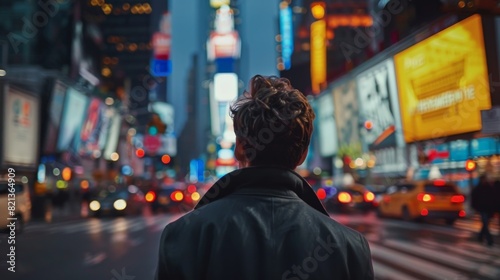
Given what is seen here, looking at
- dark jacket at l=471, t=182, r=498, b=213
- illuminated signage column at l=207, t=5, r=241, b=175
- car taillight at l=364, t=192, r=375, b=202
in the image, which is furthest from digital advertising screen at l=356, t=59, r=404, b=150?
illuminated signage column at l=207, t=5, r=241, b=175

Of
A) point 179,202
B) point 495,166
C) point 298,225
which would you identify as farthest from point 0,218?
point 495,166

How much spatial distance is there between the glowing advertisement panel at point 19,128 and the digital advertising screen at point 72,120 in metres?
20.5

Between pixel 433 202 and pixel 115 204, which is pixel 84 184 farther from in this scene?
pixel 433 202

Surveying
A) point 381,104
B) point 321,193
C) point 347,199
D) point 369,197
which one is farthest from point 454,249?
point 381,104

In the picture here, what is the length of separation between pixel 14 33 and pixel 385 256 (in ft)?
161

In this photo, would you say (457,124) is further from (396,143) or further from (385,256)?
(385,256)

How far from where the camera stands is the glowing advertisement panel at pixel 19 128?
68.3ft

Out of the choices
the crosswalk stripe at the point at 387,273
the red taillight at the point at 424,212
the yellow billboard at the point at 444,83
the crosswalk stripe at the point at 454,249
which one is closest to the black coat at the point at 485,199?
the crosswalk stripe at the point at 454,249

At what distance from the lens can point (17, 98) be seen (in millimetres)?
23297

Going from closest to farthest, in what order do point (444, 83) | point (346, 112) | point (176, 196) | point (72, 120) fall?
point (176, 196) < point (444, 83) < point (72, 120) < point (346, 112)

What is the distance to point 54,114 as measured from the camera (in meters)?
43.4

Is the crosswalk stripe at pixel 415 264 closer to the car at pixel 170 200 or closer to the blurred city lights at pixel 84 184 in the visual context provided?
the car at pixel 170 200

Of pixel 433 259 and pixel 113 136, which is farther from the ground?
pixel 113 136

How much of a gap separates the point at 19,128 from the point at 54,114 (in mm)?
22028
